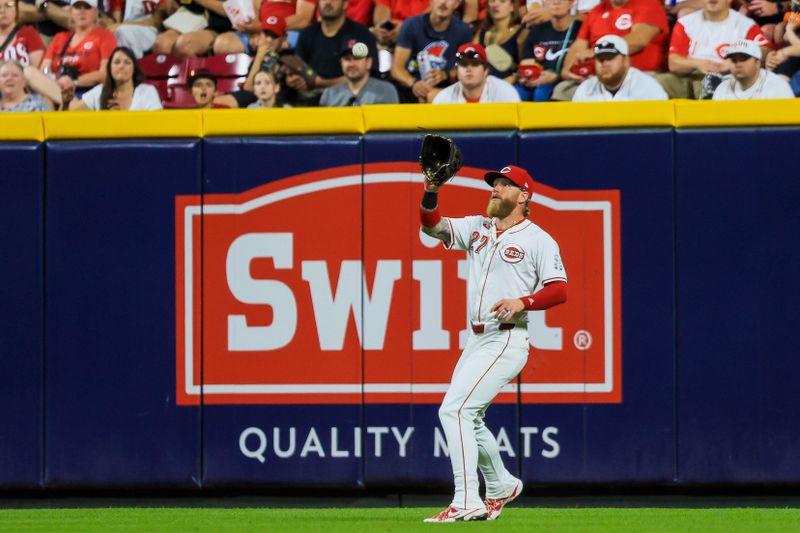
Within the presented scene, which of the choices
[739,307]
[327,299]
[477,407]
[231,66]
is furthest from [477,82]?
[477,407]

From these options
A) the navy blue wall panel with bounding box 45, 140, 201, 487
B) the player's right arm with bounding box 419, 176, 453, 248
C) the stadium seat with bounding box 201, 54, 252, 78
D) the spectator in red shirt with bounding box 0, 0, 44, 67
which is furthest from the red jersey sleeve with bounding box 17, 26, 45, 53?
the player's right arm with bounding box 419, 176, 453, 248

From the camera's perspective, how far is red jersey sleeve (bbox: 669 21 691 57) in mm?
9391

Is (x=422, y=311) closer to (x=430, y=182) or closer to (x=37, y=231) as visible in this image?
(x=430, y=182)

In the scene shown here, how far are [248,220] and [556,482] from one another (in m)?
2.48

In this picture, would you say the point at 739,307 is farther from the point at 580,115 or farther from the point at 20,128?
the point at 20,128

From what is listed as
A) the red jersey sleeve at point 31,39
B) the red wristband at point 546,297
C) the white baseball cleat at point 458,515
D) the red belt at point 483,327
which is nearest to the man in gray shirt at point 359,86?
the red jersey sleeve at point 31,39

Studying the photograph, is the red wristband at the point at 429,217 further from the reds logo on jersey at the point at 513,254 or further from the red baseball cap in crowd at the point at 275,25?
the red baseball cap in crowd at the point at 275,25

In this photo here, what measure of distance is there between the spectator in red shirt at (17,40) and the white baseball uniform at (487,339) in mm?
5657

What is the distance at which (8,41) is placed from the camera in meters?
10.9

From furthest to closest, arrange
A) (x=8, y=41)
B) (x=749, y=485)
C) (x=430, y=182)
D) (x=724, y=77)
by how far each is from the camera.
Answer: (x=8, y=41)
(x=724, y=77)
(x=749, y=485)
(x=430, y=182)

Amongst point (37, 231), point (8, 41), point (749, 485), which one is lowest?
point (749, 485)

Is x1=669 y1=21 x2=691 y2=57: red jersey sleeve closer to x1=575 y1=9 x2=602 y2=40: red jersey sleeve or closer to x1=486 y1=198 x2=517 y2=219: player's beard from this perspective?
x1=575 y1=9 x2=602 y2=40: red jersey sleeve

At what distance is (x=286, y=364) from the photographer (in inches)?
312

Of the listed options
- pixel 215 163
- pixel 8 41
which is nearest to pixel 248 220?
pixel 215 163
